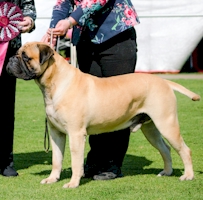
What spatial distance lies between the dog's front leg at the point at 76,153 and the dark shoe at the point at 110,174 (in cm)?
51

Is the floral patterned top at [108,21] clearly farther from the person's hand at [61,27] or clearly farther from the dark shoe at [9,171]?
the dark shoe at [9,171]

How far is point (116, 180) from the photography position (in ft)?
19.6

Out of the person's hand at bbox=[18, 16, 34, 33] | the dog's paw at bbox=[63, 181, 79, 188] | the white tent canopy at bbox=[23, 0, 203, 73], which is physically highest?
the person's hand at bbox=[18, 16, 34, 33]

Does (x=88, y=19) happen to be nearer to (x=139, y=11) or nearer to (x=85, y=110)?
(x=85, y=110)

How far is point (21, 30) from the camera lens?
592 cm

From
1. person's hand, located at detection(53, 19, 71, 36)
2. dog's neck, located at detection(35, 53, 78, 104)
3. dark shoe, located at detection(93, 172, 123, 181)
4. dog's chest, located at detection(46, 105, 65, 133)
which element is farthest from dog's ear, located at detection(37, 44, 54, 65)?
dark shoe, located at detection(93, 172, 123, 181)

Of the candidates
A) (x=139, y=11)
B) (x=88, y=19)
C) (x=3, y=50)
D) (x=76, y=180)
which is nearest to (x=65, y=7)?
(x=88, y=19)

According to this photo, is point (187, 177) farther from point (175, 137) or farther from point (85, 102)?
point (85, 102)

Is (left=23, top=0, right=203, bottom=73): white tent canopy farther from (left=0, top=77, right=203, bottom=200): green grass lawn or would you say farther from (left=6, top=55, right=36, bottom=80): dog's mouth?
(left=6, top=55, right=36, bottom=80): dog's mouth

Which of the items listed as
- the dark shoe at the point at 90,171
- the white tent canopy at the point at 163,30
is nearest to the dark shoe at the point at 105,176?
the dark shoe at the point at 90,171

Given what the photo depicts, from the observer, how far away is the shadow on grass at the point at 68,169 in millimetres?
6336

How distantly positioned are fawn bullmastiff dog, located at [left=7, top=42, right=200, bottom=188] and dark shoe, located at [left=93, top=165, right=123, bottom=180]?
1.48 ft

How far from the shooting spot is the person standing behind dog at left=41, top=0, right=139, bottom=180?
18.8 feet

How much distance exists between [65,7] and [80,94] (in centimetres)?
109
